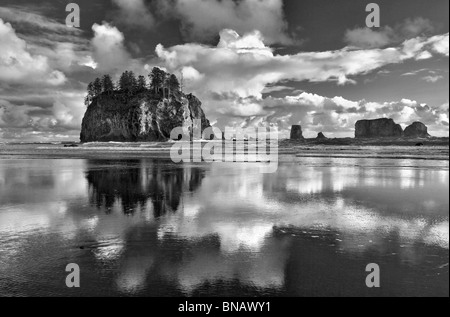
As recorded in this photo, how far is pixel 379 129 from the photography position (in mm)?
170375

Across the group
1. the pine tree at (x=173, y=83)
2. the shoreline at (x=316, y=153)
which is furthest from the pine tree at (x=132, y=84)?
the shoreline at (x=316, y=153)

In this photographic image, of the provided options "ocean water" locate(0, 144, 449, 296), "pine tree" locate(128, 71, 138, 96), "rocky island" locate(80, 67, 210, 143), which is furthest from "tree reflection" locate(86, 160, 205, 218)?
"pine tree" locate(128, 71, 138, 96)

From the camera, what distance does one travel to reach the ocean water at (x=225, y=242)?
5848 millimetres

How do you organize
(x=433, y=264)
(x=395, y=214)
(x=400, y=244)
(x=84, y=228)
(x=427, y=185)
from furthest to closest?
(x=427, y=185), (x=395, y=214), (x=84, y=228), (x=400, y=244), (x=433, y=264)

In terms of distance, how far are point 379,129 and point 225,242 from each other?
182987 mm

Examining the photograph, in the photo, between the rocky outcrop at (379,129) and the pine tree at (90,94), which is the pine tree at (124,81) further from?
the rocky outcrop at (379,129)

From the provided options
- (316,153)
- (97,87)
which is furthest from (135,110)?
(316,153)

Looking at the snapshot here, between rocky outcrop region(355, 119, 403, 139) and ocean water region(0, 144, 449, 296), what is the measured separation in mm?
169808

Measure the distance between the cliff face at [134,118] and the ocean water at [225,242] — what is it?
9640cm

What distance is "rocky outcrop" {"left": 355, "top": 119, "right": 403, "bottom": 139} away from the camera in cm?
16625
